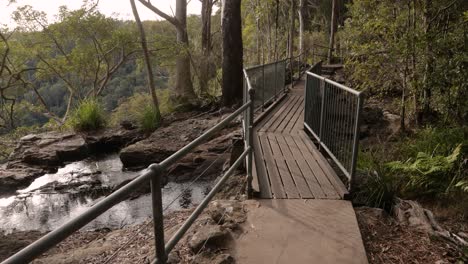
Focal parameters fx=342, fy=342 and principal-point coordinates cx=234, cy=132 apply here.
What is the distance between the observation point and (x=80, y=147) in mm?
10695

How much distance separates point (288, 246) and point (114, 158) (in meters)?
8.65

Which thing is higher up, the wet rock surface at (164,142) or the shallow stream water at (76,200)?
the wet rock surface at (164,142)

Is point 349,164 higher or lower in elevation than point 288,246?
higher

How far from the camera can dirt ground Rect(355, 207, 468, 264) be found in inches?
125

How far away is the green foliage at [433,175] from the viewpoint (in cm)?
500

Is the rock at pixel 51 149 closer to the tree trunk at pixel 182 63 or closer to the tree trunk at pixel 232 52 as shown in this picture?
the tree trunk at pixel 232 52

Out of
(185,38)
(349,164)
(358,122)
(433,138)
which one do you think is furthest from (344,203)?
(185,38)

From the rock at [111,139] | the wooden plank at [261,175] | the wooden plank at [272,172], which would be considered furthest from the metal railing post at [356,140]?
the rock at [111,139]

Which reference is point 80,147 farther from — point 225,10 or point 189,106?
point 225,10

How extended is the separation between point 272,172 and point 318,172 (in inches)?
25.6

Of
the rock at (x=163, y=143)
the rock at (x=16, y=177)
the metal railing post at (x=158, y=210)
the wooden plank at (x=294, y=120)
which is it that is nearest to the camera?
the metal railing post at (x=158, y=210)

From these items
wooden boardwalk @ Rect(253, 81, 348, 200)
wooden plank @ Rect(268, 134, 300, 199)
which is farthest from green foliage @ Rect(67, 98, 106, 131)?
wooden plank @ Rect(268, 134, 300, 199)

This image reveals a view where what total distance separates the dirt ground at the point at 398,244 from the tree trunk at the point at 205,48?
1227cm

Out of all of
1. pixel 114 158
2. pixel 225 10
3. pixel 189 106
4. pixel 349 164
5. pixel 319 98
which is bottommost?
pixel 114 158
